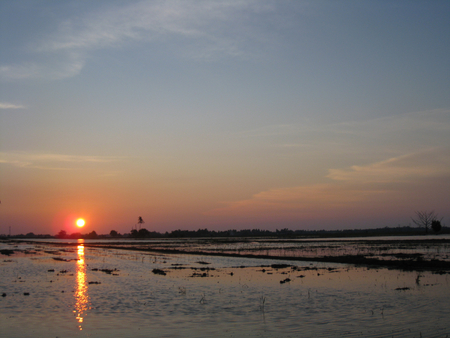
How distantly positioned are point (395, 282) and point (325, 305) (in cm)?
966

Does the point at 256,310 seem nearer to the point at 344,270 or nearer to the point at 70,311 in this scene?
the point at 70,311

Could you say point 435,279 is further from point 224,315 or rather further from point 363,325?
point 224,315

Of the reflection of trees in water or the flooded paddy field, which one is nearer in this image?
the flooded paddy field

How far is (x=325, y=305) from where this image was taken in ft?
64.8

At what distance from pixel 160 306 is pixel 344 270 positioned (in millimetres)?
20106

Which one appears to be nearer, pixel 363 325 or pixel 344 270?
pixel 363 325

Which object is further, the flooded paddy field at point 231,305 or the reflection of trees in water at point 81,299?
the reflection of trees in water at point 81,299

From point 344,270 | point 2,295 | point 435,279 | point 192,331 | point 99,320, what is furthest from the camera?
point 344,270

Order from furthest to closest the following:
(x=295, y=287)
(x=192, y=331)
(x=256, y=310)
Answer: (x=295, y=287)
(x=256, y=310)
(x=192, y=331)

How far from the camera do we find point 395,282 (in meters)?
27.0

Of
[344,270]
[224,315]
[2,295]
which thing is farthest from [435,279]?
[2,295]

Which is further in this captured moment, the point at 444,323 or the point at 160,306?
the point at 160,306

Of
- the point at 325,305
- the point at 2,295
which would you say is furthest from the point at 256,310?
the point at 2,295

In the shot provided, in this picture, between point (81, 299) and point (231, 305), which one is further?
point (81, 299)
